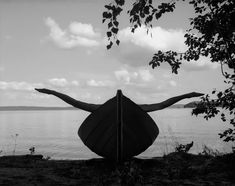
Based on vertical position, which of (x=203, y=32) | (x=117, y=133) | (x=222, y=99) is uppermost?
(x=203, y=32)

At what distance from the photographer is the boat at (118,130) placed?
796 cm

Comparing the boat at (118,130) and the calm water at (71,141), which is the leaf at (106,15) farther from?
the calm water at (71,141)

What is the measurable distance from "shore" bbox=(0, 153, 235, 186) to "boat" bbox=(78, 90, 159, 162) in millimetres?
377

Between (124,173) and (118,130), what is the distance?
175 centimetres

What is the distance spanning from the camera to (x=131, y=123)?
27.1ft

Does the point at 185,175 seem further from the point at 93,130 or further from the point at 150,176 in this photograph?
the point at 93,130

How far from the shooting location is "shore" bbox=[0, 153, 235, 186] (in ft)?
21.2

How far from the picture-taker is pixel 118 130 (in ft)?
26.0

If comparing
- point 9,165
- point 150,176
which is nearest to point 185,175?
point 150,176

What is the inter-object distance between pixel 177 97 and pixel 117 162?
9.69 feet

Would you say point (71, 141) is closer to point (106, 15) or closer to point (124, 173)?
point (124, 173)

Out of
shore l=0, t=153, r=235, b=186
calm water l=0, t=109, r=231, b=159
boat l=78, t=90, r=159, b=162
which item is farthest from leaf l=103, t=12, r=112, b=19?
calm water l=0, t=109, r=231, b=159

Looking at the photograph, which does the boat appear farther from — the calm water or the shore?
the calm water

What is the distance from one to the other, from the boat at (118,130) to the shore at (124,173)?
0.38 metres
